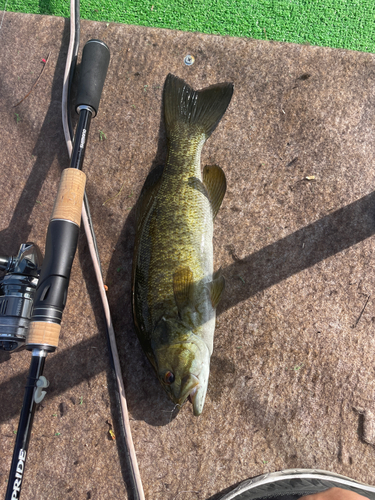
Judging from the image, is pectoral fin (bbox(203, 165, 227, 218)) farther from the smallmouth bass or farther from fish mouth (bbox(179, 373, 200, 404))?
fish mouth (bbox(179, 373, 200, 404))

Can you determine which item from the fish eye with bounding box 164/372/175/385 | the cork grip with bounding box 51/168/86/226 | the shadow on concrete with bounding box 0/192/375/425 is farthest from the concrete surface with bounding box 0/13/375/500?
the cork grip with bounding box 51/168/86/226

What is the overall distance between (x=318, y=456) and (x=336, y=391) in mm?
329

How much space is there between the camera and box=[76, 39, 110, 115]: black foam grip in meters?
1.71

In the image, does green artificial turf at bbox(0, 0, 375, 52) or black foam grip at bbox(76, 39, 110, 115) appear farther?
green artificial turf at bbox(0, 0, 375, 52)

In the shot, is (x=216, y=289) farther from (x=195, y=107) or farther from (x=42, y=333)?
(x=195, y=107)

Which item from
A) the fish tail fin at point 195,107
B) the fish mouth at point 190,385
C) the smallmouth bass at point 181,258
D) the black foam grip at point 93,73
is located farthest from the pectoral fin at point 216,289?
the black foam grip at point 93,73

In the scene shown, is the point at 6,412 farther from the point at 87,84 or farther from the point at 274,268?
the point at 87,84

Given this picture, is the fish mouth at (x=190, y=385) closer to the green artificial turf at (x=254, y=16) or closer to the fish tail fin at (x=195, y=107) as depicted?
the fish tail fin at (x=195, y=107)

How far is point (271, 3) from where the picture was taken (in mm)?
1970

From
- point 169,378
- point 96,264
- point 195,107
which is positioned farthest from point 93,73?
point 169,378

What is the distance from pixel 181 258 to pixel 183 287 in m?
0.14

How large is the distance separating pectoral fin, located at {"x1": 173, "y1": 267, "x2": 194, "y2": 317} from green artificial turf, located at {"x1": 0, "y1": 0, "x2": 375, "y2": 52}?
151 centimetres

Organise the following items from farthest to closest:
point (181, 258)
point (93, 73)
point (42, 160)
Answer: point (42, 160)
point (93, 73)
point (181, 258)

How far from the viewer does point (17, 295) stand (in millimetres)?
1504
